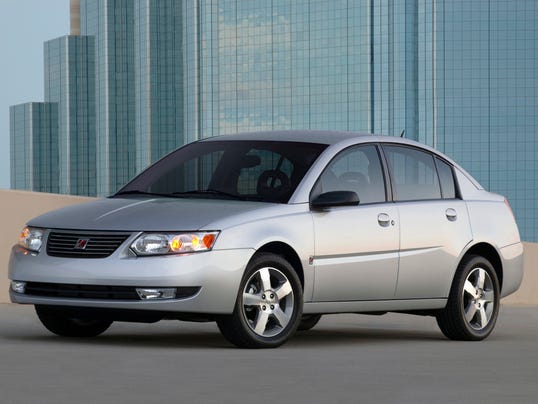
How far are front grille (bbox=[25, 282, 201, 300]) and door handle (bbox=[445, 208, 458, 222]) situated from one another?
2.74 meters

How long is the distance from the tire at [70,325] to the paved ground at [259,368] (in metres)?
0.10

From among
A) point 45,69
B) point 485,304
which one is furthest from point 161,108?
point 485,304

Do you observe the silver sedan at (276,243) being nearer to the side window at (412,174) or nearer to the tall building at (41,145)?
the side window at (412,174)

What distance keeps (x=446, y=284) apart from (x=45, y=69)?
184021 millimetres

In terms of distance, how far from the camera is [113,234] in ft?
28.5

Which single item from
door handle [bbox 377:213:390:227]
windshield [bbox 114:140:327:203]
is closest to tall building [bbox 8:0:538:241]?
windshield [bbox 114:140:327:203]

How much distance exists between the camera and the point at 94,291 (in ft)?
28.5

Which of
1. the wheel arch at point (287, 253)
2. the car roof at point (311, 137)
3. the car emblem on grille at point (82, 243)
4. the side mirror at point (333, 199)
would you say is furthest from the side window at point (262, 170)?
the car emblem on grille at point (82, 243)

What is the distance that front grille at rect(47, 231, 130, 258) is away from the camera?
868cm

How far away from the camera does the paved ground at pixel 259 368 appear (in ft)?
20.4

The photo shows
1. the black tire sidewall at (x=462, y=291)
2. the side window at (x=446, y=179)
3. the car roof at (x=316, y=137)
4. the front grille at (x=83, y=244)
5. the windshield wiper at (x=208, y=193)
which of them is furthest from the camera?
the side window at (x=446, y=179)

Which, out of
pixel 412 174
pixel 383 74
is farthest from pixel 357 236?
pixel 383 74

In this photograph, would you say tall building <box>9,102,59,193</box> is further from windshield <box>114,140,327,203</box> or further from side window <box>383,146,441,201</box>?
windshield <box>114,140,327,203</box>

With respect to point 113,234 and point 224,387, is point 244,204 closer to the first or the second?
point 113,234
